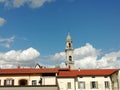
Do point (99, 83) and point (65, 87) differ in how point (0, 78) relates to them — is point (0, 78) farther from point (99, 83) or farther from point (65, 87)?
point (99, 83)

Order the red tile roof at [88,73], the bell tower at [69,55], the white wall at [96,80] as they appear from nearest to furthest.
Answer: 1. the white wall at [96,80]
2. the red tile roof at [88,73]
3. the bell tower at [69,55]

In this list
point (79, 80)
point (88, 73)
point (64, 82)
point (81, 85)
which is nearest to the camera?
point (64, 82)

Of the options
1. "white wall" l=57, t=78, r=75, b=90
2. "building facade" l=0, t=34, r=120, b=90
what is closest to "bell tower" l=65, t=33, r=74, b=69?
"building facade" l=0, t=34, r=120, b=90

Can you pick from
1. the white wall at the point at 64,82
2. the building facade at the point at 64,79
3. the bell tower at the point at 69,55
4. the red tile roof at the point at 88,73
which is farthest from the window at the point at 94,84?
the bell tower at the point at 69,55

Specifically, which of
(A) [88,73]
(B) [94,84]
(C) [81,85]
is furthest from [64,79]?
(B) [94,84]

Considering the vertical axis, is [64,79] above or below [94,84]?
above

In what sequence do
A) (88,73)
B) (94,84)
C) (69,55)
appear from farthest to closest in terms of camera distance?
(69,55) < (88,73) < (94,84)

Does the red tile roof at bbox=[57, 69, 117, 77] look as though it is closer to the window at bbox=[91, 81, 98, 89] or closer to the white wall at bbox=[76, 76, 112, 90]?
the white wall at bbox=[76, 76, 112, 90]

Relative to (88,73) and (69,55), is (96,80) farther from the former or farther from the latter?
(69,55)

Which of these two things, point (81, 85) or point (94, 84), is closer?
point (94, 84)

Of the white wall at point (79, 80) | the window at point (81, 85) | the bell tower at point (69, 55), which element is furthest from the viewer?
the bell tower at point (69, 55)

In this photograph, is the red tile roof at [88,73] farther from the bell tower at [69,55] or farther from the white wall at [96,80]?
the bell tower at [69,55]

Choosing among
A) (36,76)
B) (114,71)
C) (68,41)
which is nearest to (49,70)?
(36,76)

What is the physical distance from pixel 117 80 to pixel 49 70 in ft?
44.6
